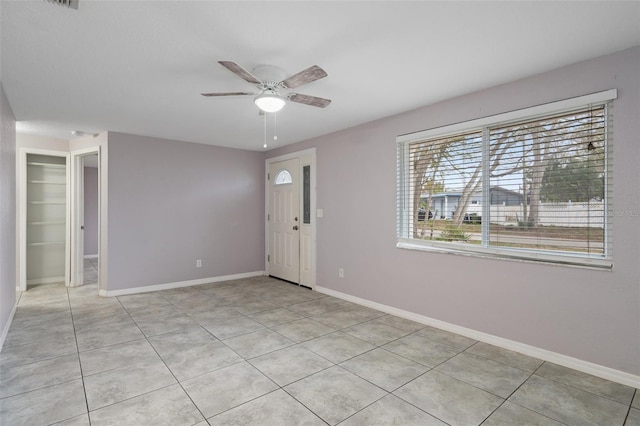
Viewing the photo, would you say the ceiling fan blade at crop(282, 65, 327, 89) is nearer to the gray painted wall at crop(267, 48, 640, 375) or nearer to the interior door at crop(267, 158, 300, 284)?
the gray painted wall at crop(267, 48, 640, 375)

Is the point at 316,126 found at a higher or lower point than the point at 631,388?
higher

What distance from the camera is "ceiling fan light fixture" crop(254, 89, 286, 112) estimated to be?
8.24 feet

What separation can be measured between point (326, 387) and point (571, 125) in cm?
275

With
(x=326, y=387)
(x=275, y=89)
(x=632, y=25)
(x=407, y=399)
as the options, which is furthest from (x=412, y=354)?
(x=632, y=25)

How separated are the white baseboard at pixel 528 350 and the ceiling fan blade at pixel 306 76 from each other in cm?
269

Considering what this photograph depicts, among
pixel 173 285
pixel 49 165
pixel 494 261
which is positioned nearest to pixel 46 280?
pixel 49 165

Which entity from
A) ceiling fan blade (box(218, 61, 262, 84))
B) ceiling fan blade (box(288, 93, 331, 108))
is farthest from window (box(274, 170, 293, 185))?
ceiling fan blade (box(218, 61, 262, 84))

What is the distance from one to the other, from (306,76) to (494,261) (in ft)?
7.57

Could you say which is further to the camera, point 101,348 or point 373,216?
point 373,216

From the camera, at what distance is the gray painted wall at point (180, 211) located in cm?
468

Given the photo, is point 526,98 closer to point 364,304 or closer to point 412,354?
point 412,354

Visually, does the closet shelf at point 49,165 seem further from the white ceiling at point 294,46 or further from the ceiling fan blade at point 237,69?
the ceiling fan blade at point 237,69

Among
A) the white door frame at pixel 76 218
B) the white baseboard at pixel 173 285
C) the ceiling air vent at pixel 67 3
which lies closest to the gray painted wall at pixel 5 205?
the white baseboard at pixel 173 285

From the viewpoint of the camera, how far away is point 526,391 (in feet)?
7.25
